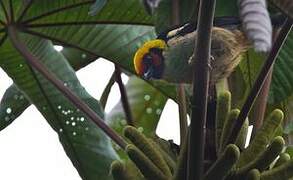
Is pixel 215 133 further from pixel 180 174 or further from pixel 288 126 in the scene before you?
pixel 288 126

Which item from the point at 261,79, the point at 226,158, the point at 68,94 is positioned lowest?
the point at 226,158

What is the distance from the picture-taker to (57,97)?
2.25m

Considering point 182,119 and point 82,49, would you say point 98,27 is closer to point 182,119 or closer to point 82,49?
point 82,49

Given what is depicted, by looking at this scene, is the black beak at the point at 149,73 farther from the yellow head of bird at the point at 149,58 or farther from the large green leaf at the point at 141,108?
the large green leaf at the point at 141,108

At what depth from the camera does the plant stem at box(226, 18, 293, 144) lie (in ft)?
4.28

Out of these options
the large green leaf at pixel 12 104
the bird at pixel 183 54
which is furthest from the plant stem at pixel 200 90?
the large green leaf at pixel 12 104

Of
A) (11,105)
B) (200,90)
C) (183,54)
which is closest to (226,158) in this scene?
(200,90)

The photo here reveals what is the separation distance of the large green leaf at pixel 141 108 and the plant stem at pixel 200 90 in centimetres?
129

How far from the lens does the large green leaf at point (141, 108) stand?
2.73 metres

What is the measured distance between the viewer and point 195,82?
1295 mm

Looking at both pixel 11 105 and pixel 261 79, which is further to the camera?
pixel 11 105

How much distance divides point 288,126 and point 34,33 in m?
0.82

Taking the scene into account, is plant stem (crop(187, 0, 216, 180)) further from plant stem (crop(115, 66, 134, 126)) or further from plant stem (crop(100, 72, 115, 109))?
plant stem (crop(100, 72, 115, 109))

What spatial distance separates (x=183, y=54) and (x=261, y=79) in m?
0.89
